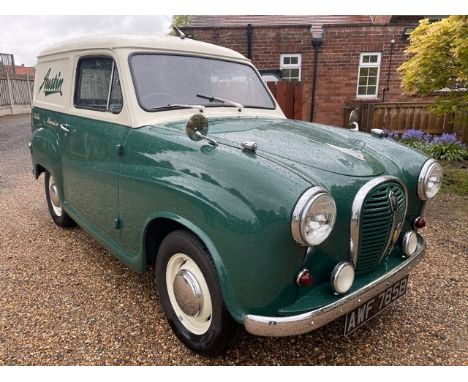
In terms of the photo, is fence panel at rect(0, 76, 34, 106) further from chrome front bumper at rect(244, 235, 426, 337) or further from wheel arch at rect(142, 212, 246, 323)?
chrome front bumper at rect(244, 235, 426, 337)

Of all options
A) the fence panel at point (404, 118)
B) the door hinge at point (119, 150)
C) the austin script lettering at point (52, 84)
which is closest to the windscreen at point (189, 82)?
the door hinge at point (119, 150)

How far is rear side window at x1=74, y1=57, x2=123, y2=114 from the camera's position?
274 centimetres

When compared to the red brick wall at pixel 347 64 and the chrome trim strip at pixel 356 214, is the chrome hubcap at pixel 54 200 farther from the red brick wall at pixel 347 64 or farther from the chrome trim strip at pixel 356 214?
the red brick wall at pixel 347 64

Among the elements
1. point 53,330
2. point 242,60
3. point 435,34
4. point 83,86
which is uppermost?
point 435,34

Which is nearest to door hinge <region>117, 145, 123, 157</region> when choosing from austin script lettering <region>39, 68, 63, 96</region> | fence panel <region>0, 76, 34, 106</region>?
austin script lettering <region>39, 68, 63, 96</region>

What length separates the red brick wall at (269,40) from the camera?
434 inches

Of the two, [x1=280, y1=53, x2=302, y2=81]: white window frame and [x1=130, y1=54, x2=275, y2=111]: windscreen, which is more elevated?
[x1=280, y1=53, x2=302, y2=81]: white window frame

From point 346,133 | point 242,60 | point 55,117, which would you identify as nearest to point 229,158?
point 346,133

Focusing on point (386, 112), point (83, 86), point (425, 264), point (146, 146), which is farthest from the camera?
point (386, 112)

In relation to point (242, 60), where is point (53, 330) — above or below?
below

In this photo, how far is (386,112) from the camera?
9070 millimetres

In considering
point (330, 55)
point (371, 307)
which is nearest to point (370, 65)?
point (330, 55)

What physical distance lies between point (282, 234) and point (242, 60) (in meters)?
2.34

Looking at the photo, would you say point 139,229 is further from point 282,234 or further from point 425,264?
point 425,264
